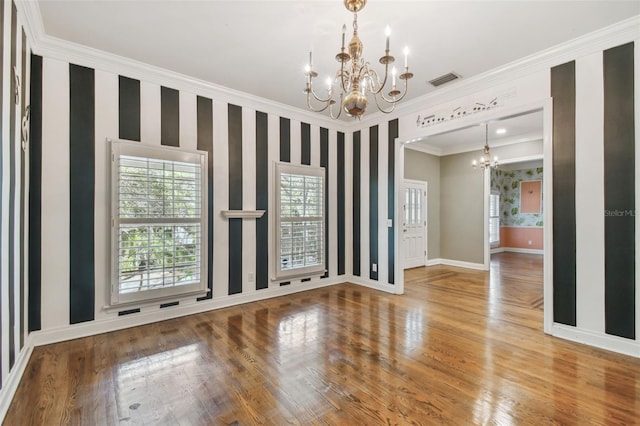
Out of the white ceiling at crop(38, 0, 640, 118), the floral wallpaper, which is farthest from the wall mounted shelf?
the floral wallpaper

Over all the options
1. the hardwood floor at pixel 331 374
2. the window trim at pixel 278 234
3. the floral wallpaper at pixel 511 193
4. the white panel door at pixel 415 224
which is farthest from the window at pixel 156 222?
the floral wallpaper at pixel 511 193

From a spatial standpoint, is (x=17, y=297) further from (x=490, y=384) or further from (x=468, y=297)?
(x=468, y=297)

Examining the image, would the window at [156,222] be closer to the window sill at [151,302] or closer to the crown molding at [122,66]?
the window sill at [151,302]

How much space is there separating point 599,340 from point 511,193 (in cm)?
826

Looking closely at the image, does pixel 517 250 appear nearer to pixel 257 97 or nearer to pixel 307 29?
pixel 257 97

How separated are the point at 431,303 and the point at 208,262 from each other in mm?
3187

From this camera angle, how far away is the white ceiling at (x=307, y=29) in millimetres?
2400

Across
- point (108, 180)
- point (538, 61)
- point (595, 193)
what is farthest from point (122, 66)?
point (595, 193)

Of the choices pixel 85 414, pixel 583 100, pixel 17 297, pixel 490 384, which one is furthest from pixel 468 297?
pixel 17 297

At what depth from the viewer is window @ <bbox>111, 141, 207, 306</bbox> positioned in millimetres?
3158

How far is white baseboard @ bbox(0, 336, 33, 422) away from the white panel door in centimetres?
614

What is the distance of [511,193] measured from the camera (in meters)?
9.83

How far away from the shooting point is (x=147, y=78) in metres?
3.43

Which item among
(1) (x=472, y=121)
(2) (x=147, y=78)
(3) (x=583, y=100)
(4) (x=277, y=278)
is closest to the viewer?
(3) (x=583, y=100)
